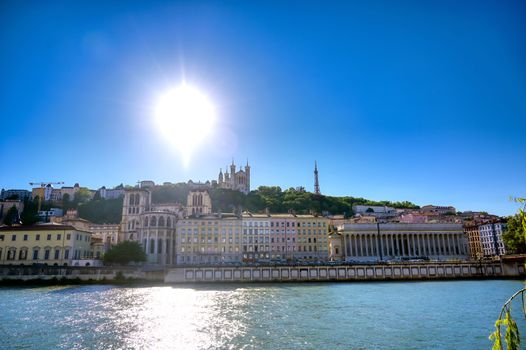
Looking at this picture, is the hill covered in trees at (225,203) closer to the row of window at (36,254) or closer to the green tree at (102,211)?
the green tree at (102,211)

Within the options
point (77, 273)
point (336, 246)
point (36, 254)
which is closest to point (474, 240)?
point (336, 246)

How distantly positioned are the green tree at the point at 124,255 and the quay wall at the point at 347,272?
10.2 m

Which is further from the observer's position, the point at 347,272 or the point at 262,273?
the point at 347,272

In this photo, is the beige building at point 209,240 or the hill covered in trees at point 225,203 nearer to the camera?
the beige building at point 209,240

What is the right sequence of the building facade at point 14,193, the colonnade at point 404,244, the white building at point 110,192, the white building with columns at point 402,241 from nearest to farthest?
the white building with columns at point 402,241 → the colonnade at point 404,244 → the white building at point 110,192 → the building facade at point 14,193

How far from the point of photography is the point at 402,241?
3907 inches

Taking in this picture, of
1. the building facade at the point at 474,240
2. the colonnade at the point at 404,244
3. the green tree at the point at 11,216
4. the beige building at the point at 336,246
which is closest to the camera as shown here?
the beige building at the point at 336,246

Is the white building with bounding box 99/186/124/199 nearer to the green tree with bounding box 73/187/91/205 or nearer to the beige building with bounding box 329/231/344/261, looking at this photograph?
the green tree with bounding box 73/187/91/205

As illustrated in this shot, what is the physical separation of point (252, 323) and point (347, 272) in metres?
48.0

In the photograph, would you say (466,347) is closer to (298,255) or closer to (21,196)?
(298,255)

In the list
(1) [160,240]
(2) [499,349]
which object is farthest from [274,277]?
(2) [499,349]

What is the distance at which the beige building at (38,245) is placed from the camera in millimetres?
68750

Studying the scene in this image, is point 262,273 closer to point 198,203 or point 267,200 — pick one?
point 198,203

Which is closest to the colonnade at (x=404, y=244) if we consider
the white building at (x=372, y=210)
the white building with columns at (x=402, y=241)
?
the white building with columns at (x=402, y=241)
